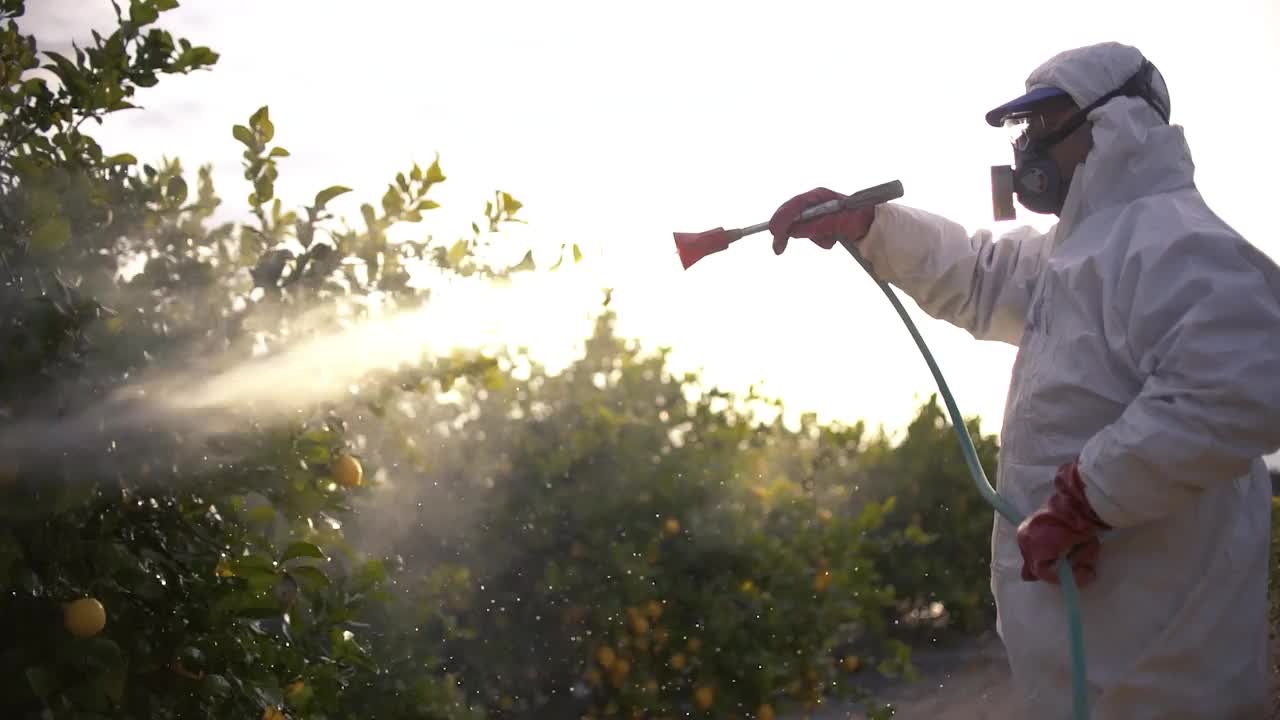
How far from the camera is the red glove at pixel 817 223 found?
2736mm

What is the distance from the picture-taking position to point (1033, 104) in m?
2.38

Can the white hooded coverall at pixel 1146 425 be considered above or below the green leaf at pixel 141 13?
below

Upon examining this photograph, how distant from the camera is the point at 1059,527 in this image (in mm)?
1981

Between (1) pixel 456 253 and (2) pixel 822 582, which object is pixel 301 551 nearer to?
(1) pixel 456 253

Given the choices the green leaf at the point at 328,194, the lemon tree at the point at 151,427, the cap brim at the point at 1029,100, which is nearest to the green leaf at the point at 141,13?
the lemon tree at the point at 151,427

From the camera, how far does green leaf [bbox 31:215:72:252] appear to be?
1618 mm

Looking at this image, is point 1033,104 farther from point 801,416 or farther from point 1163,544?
point 801,416

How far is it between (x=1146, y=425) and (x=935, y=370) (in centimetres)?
73

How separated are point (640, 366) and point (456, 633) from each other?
1.08 meters

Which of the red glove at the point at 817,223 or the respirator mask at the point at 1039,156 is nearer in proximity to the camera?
the respirator mask at the point at 1039,156

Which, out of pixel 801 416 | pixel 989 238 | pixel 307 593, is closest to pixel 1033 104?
pixel 989 238

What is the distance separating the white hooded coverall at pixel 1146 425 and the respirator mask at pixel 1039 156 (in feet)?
0.13

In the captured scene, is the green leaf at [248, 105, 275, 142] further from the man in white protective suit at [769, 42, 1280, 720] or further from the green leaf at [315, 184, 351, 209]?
the man in white protective suit at [769, 42, 1280, 720]

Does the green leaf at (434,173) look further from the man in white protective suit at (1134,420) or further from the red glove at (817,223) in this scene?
the man in white protective suit at (1134,420)
